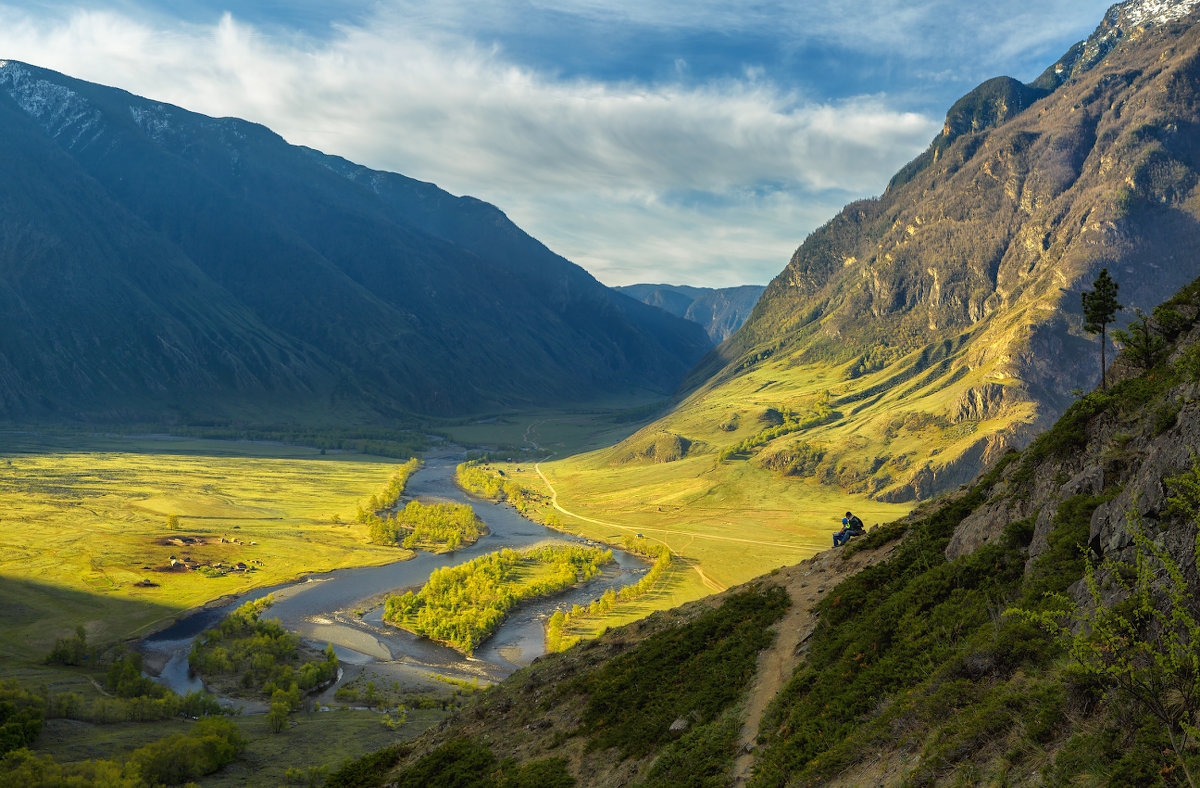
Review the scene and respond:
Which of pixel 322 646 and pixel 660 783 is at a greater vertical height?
pixel 660 783

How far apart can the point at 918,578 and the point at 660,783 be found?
1555cm

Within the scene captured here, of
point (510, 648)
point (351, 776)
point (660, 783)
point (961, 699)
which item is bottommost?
point (510, 648)

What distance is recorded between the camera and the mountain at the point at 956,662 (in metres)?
17.8

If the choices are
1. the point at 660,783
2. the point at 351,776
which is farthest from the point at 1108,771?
the point at 351,776

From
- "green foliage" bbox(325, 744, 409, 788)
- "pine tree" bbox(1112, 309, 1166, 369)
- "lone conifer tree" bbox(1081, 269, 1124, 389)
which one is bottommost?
"green foliage" bbox(325, 744, 409, 788)

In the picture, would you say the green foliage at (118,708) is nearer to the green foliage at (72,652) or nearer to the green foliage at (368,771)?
the green foliage at (72,652)

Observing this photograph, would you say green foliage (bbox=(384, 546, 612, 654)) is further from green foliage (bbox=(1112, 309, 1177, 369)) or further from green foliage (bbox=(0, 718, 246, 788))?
green foliage (bbox=(1112, 309, 1177, 369))

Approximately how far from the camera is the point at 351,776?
44.1 metres

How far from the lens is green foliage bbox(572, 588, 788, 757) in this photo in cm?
3509

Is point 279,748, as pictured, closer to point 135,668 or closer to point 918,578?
point 135,668

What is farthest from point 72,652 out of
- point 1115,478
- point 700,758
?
point 1115,478

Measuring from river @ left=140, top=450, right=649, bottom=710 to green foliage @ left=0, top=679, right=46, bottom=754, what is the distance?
2294 centimetres

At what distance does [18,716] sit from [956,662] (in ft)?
310

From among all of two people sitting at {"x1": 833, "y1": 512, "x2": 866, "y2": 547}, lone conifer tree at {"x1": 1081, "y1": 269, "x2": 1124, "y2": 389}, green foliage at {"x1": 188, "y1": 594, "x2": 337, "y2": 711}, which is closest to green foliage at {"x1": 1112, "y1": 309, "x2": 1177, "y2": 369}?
lone conifer tree at {"x1": 1081, "y1": 269, "x2": 1124, "y2": 389}
